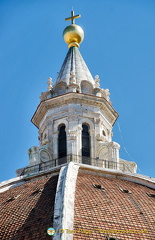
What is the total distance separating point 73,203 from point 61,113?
10781 mm

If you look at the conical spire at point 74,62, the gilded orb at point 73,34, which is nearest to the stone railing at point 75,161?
the conical spire at point 74,62

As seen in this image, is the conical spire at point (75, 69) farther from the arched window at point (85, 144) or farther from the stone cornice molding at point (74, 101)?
the arched window at point (85, 144)

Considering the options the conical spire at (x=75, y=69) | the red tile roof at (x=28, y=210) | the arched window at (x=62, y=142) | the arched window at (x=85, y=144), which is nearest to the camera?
the red tile roof at (x=28, y=210)

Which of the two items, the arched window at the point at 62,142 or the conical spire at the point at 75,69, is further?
the conical spire at the point at 75,69

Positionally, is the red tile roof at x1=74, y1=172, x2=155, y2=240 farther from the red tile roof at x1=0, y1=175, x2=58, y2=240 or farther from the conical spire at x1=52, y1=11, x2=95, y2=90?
the conical spire at x1=52, y1=11, x2=95, y2=90

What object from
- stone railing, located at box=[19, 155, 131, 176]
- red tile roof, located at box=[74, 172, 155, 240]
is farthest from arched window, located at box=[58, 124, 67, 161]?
red tile roof, located at box=[74, 172, 155, 240]

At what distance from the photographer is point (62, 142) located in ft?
143

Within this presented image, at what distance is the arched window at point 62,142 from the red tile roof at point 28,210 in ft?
13.3

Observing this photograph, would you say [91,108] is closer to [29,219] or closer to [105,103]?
[105,103]

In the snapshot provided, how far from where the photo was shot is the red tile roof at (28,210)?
109ft

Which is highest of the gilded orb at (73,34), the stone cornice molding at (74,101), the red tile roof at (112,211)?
the gilded orb at (73,34)

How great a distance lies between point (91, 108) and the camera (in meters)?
44.8

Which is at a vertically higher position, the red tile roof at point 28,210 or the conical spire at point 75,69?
the conical spire at point 75,69

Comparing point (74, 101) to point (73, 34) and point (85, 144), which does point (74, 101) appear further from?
point (73, 34)
